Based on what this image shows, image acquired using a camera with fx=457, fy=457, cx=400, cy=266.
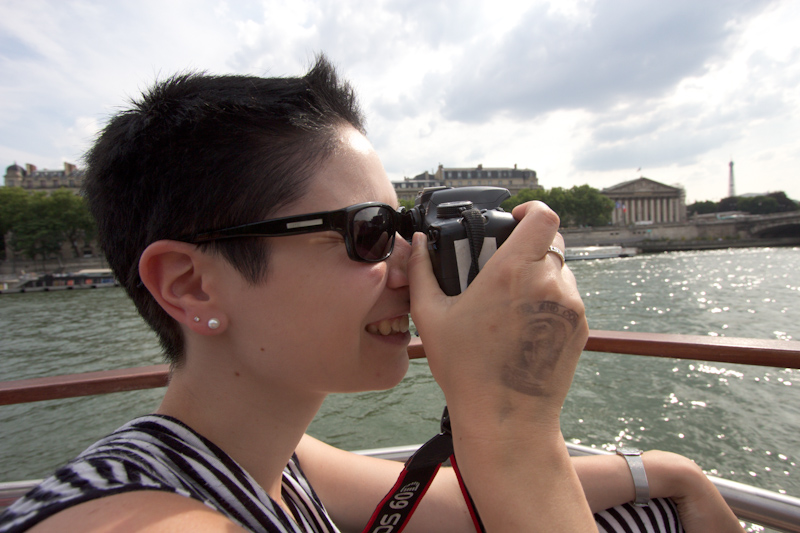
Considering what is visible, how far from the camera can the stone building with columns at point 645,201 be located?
222ft

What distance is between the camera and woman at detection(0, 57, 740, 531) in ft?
2.31

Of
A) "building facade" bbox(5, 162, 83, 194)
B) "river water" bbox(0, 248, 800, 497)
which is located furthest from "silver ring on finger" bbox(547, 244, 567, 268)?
"building facade" bbox(5, 162, 83, 194)

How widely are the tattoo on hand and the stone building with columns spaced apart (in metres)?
72.4

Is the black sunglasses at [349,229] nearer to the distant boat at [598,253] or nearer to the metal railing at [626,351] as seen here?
the metal railing at [626,351]

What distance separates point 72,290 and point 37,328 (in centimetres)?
1947

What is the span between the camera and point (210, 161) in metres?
0.82

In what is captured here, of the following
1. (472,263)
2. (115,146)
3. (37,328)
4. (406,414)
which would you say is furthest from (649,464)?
(37,328)

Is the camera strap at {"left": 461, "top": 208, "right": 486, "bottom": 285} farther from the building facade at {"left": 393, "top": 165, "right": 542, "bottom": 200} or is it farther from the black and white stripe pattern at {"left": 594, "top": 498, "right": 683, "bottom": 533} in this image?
the building facade at {"left": 393, "top": 165, "right": 542, "bottom": 200}

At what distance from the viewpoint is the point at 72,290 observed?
1271 inches

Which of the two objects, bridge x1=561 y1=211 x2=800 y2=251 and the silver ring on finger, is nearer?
the silver ring on finger

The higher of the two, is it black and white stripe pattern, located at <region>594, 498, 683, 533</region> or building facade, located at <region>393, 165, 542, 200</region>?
building facade, located at <region>393, 165, 542, 200</region>

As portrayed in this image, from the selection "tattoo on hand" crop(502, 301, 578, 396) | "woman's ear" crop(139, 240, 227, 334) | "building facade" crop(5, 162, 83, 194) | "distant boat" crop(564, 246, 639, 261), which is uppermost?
"building facade" crop(5, 162, 83, 194)

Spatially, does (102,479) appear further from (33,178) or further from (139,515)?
(33,178)

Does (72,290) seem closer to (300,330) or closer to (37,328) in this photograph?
(37,328)
